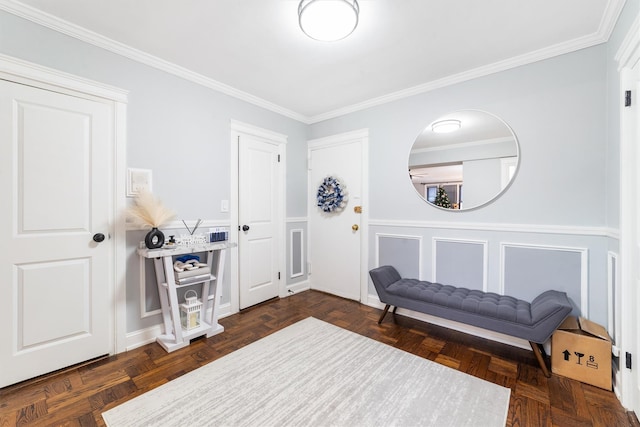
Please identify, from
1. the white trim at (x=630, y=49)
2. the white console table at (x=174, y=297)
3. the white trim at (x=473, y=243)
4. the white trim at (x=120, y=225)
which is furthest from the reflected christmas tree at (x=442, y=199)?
the white trim at (x=120, y=225)

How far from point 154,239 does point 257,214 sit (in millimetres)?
1260

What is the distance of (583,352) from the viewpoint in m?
1.84

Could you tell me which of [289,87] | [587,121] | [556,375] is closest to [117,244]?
[289,87]

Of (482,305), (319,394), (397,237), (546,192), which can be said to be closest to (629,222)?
(546,192)

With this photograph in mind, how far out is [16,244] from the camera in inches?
71.2

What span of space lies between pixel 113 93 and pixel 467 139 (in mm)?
3119

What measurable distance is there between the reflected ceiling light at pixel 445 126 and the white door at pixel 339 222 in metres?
0.84

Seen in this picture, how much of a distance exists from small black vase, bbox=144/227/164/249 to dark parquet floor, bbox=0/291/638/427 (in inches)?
34.8

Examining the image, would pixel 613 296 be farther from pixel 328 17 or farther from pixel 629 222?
pixel 328 17

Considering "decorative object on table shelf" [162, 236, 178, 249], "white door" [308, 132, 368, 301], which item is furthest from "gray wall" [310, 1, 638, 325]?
"decorative object on table shelf" [162, 236, 178, 249]

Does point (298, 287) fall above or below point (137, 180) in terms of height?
below

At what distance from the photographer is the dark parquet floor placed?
1.55 meters

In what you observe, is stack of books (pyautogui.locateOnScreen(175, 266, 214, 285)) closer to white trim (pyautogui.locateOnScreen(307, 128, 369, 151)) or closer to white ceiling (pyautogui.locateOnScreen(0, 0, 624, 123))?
white ceiling (pyautogui.locateOnScreen(0, 0, 624, 123))

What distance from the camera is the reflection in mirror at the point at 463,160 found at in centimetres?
244
